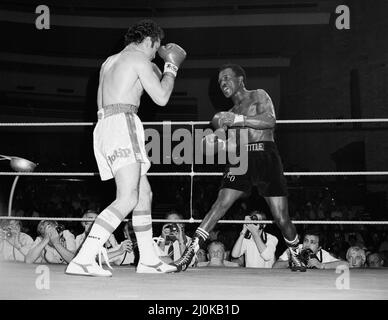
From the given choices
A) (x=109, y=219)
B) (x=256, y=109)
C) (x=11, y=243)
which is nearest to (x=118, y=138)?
(x=109, y=219)

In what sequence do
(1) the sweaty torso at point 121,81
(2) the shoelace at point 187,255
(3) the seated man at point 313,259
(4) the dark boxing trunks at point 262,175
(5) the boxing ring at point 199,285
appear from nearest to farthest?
(5) the boxing ring at point 199,285 < (1) the sweaty torso at point 121,81 < (2) the shoelace at point 187,255 < (4) the dark boxing trunks at point 262,175 < (3) the seated man at point 313,259

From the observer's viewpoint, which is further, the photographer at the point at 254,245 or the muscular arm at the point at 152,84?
the photographer at the point at 254,245

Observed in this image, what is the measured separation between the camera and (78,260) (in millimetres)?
2168

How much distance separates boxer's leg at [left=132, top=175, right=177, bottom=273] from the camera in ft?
8.05

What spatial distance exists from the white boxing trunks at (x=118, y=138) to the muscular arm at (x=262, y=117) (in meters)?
0.67

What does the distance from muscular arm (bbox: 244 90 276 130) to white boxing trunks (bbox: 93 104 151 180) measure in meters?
0.67

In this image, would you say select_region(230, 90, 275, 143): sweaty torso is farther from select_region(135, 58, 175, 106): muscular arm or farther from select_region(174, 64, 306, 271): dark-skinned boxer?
select_region(135, 58, 175, 106): muscular arm

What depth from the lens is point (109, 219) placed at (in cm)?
218

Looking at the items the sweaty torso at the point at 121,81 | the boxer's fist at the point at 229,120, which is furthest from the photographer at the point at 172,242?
the sweaty torso at the point at 121,81

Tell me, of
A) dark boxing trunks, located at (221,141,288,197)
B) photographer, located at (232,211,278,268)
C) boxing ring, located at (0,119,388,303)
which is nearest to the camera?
boxing ring, located at (0,119,388,303)

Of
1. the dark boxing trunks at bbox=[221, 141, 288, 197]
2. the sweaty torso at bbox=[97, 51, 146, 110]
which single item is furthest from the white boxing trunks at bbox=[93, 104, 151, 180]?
the dark boxing trunks at bbox=[221, 141, 288, 197]

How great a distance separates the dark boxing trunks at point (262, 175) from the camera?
2740mm

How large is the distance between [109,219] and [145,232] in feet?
1.05

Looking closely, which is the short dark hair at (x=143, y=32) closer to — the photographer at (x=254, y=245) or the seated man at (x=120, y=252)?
the seated man at (x=120, y=252)
